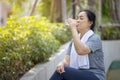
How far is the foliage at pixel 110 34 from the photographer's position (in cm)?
1222

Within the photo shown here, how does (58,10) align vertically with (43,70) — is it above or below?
above

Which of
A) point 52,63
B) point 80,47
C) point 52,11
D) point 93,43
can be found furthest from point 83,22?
point 52,11

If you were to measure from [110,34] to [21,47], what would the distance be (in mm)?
6629

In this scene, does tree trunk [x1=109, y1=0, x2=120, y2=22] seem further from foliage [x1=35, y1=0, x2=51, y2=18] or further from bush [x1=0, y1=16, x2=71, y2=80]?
bush [x1=0, y1=16, x2=71, y2=80]

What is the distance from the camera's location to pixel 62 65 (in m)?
4.99

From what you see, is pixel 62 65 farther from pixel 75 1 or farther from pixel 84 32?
pixel 75 1

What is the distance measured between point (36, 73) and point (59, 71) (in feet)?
2.76

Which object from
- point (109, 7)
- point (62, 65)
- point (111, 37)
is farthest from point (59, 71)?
point (109, 7)

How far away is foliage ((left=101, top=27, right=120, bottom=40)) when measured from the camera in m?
12.2

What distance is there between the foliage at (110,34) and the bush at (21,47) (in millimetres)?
4033

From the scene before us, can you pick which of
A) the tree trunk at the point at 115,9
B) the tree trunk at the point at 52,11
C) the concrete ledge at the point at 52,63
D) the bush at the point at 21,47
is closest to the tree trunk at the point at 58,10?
the tree trunk at the point at 52,11

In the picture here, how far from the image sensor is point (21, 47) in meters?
6.12

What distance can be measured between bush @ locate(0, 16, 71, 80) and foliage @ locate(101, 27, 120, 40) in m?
4.03

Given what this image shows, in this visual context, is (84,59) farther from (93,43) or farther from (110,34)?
(110,34)
